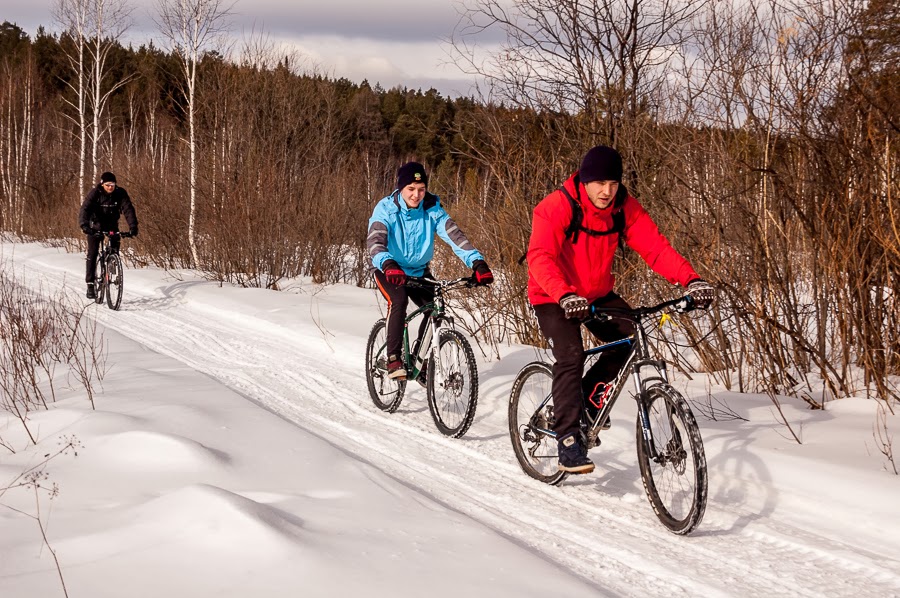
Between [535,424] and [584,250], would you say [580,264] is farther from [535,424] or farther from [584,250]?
[535,424]

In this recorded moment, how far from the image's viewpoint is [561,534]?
4352mm

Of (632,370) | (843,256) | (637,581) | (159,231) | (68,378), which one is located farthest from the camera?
(159,231)

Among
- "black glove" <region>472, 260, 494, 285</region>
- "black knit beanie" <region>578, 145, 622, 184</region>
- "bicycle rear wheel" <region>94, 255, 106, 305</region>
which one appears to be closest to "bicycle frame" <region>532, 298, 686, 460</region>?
"black knit beanie" <region>578, 145, 622, 184</region>

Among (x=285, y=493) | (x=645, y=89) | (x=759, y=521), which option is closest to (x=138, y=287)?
(x=645, y=89)

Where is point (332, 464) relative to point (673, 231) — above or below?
below

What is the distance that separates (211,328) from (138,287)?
A: 5.69 meters

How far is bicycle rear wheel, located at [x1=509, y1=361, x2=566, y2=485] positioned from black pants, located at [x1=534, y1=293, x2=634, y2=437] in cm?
30

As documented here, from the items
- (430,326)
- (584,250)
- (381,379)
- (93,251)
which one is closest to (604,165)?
(584,250)

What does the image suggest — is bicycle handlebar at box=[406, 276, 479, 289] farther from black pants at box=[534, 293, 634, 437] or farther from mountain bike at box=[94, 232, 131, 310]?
mountain bike at box=[94, 232, 131, 310]

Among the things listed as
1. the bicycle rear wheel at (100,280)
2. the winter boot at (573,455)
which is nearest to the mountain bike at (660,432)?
the winter boot at (573,455)

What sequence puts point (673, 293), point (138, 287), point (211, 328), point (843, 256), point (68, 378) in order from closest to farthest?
point (843, 256)
point (68, 378)
point (673, 293)
point (211, 328)
point (138, 287)

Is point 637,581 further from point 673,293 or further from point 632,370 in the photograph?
point 673,293

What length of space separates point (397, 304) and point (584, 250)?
2.31 metres

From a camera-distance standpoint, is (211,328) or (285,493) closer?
(285,493)
